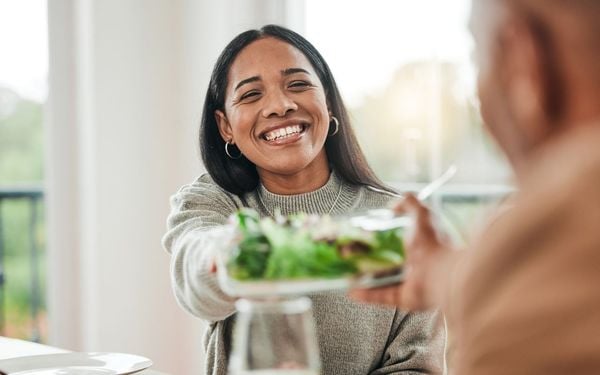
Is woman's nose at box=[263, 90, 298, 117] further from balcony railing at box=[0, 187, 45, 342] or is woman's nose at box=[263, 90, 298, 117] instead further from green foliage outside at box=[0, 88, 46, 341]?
balcony railing at box=[0, 187, 45, 342]

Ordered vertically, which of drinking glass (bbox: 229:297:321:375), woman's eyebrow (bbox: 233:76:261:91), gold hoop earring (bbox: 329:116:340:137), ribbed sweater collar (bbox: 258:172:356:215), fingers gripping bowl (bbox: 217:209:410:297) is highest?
woman's eyebrow (bbox: 233:76:261:91)

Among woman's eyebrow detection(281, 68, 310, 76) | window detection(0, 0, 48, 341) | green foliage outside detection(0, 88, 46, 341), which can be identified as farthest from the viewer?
green foliage outside detection(0, 88, 46, 341)

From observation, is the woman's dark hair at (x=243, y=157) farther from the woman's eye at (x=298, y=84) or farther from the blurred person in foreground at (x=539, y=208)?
the blurred person in foreground at (x=539, y=208)

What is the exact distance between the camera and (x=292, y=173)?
192 centimetres

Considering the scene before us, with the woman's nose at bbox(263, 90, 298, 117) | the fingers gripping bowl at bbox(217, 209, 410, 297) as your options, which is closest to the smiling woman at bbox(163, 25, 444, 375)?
the woman's nose at bbox(263, 90, 298, 117)

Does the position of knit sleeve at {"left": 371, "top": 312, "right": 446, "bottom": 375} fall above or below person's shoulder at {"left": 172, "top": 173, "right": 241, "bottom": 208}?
below

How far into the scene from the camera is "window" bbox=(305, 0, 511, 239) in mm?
3365

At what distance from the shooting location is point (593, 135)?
791mm

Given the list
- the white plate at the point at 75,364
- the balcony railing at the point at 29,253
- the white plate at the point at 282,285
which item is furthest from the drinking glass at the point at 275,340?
the balcony railing at the point at 29,253

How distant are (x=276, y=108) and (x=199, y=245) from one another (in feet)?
1.54

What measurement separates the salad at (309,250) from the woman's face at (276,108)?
630mm

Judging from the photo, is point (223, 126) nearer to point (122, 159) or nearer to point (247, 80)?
point (247, 80)

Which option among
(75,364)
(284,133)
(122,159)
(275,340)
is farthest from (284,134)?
(122,159)

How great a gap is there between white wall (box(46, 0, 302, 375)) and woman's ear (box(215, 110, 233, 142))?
1.56 metres
